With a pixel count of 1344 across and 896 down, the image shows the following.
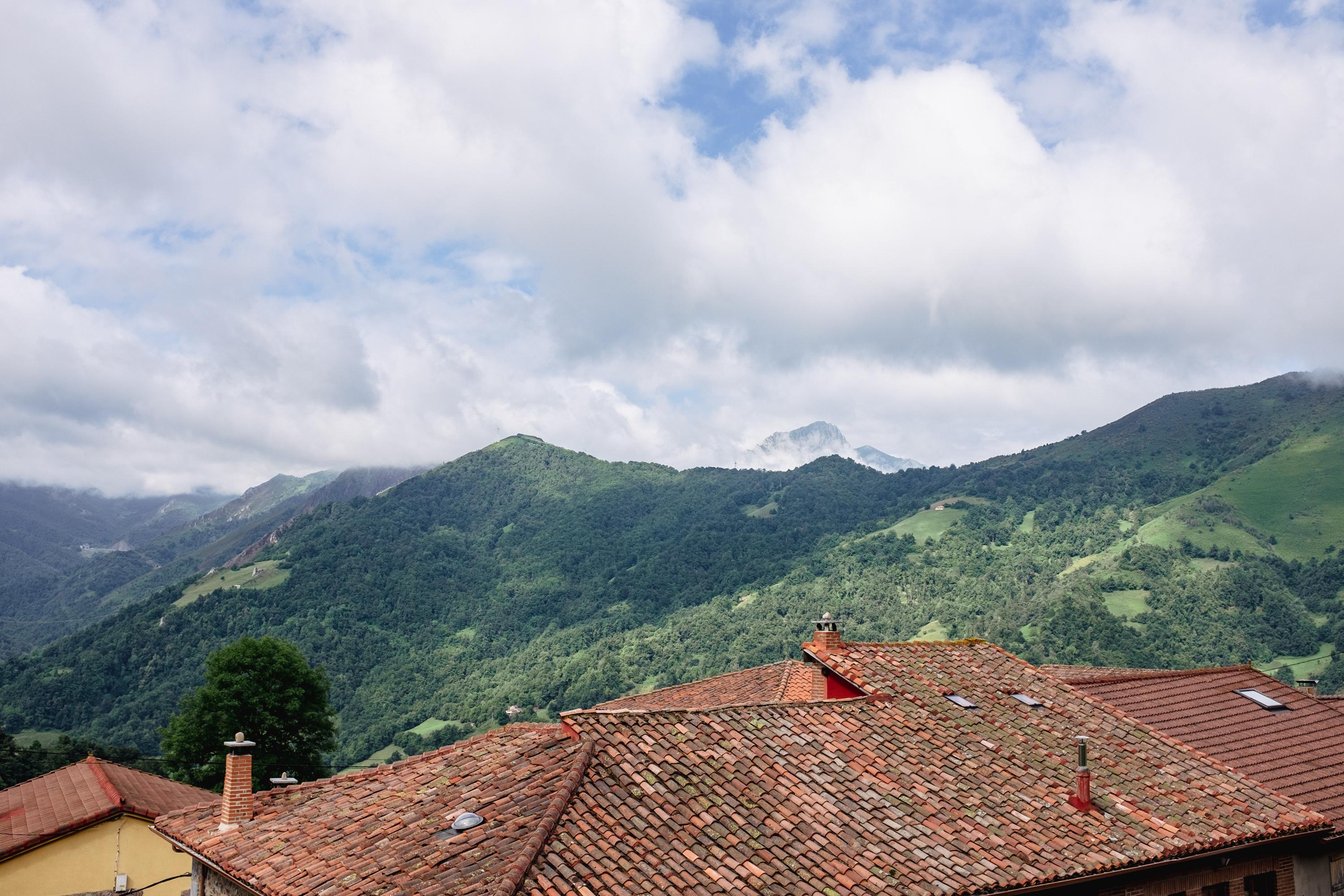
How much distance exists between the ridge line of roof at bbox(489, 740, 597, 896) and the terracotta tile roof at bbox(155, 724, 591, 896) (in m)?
0.02

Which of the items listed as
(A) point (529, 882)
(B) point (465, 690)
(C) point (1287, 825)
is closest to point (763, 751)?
(A) point (529, 882)

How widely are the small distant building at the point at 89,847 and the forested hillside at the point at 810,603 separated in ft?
313

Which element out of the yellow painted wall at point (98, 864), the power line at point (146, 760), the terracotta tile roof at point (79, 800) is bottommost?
the power line at point (146, 760)

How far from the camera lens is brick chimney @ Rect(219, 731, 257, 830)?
13141 millimetres

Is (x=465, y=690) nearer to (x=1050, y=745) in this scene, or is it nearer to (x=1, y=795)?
(x=1, y=795)

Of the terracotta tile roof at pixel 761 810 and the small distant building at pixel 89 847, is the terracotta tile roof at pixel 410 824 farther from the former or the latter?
the small distant building at pixel 89 847

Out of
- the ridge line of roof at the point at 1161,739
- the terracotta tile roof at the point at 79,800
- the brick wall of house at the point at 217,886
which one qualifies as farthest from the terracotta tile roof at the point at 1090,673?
the terracotta tile roof at the point at 79,800

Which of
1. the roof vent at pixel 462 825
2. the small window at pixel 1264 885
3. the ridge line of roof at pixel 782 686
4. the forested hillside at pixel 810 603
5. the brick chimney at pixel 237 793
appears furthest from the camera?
the forested hillside at pixel 810 603

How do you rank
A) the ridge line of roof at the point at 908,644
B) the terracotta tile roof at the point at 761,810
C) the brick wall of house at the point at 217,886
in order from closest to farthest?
the terracotta tile roof at the point at 761,810 < the brick wall of house at the point at 217,886 < the ridge line of roof at the point at 908,644

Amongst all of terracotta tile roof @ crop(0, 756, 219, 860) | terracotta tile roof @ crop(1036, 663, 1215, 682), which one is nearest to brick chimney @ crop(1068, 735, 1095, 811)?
terracotta tile roof @ crop(1036, 663, 1215, 682)

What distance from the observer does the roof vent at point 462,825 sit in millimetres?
10805

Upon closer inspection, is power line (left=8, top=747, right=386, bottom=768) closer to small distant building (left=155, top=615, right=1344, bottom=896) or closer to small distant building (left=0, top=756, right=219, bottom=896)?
small distant building (left=155, top=615, right=1344, bottom=896)

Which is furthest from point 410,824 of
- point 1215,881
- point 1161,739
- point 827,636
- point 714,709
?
point 1161,739

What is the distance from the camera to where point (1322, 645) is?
109 meters
